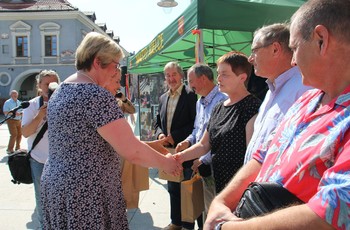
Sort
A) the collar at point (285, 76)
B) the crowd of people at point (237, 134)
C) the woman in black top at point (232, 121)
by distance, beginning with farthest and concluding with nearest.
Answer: the woman in black top at point (232, 121), the collar at point (285, 76), the crowd of people at point (237, 134)

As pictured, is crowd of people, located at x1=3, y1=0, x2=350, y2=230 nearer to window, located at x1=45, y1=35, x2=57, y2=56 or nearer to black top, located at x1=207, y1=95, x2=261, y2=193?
black top, located at x1=207, y1=95, x2=261, y2=193

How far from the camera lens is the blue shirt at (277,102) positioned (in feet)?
6.16

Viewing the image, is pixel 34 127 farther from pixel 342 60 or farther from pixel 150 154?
pixel 342 60

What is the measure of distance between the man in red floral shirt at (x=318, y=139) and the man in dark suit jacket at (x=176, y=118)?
270 centimetres

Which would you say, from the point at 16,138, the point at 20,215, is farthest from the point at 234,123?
the point at 16,138

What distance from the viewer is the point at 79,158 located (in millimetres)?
1926

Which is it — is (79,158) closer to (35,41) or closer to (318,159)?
(318,159)

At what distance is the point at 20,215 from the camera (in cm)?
451

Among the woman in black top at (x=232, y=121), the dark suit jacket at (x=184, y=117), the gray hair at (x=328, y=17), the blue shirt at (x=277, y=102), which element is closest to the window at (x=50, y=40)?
the dark suit jacket at (x=184, y=117)

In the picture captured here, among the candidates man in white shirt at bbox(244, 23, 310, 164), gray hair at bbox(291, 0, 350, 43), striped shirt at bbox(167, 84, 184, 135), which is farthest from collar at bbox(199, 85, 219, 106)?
gray hair at bbox(291, 0, 350, 43)

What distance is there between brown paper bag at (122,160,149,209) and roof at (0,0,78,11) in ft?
110

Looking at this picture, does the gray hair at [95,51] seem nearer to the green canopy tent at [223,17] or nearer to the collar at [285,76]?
the collar at [285,76]

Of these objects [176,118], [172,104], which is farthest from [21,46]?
[176,118]

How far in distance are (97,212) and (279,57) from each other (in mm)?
1460
